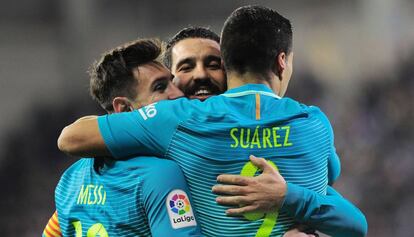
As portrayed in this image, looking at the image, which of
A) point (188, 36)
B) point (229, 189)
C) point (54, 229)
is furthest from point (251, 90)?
point (54, 229)

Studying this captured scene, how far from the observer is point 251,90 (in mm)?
2619

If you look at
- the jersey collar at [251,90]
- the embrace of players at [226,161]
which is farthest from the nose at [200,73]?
the jersey collar at [251,90]

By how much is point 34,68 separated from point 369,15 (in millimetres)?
5551

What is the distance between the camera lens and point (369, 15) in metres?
11.1

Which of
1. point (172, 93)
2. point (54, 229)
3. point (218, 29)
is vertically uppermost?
point (172, 93)

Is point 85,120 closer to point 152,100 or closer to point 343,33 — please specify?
point 152,100

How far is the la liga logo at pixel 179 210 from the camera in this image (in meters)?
2.42

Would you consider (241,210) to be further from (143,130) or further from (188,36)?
(188,36)

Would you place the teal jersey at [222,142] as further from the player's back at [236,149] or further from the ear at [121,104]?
the ear at [121,104]

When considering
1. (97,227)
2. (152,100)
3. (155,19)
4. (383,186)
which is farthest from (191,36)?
(155,19)

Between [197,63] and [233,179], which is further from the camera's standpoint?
[197,63]

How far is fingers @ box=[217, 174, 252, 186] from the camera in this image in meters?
2.48

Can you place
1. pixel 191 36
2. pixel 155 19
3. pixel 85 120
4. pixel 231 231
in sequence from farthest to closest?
1. pixel 155 19
2. pixel 191 36
3. pixel 85 120
4. pixel 231 231

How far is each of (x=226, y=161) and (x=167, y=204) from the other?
26 cm
